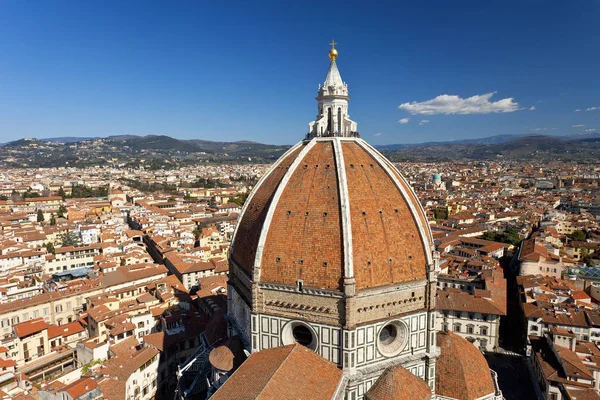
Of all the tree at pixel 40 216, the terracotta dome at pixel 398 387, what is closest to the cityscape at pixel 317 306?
the terracotta dome at pixel 398 387

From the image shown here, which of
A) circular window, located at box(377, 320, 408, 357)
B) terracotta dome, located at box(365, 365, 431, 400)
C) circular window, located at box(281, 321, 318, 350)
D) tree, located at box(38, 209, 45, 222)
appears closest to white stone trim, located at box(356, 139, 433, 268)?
circular window, located at box(377, 320, 408, 357)

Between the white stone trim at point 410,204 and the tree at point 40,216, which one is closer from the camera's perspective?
the white stone trim at point 410,204

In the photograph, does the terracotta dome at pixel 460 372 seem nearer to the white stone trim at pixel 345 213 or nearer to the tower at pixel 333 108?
the white stone trim at pixel 345 213

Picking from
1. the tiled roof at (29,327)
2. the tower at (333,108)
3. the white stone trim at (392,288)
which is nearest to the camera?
the white stone trim at (392,288)

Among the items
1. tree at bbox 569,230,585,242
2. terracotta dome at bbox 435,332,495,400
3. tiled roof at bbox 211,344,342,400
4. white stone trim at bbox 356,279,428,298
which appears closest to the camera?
tiled roof at bbox 211,344,342,400

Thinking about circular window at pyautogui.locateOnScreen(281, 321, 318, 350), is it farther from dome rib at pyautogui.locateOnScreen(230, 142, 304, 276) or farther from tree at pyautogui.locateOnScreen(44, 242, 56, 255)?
tree at pyautogui.locateOnScreen(44, 242, 56, 255)

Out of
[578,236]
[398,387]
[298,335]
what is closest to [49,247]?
[298,335]

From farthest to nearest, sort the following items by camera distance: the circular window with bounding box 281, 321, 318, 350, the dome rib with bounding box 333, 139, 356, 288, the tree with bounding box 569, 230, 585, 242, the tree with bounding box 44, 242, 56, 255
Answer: the tree with bounding box 569, 230, 585, 242 → the tree with bounding box 44, 242, 56, 255 → the circular window with bounding box 281, 321, 318, 350 → the dome rib with bounding box 333, 139, 356, 288
